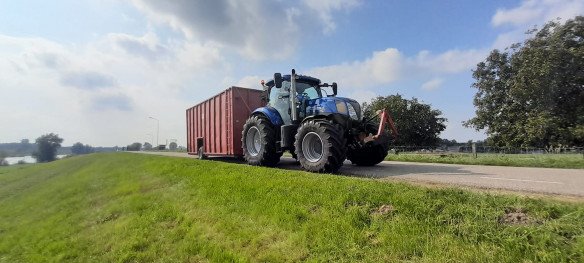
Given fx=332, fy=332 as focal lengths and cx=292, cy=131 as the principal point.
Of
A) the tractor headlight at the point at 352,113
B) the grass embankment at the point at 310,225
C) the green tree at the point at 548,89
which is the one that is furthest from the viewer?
the green tree at the point at 548,89

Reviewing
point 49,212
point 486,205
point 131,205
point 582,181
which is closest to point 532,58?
point 582,181

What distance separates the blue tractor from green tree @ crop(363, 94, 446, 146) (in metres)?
37.0

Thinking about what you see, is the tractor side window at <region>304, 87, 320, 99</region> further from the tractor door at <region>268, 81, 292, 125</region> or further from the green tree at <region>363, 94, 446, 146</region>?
the green tree at <region>363, 94, 446, 146</region>

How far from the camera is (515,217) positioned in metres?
3.61

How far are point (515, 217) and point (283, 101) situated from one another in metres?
7.30

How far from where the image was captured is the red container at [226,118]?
12.2 metres

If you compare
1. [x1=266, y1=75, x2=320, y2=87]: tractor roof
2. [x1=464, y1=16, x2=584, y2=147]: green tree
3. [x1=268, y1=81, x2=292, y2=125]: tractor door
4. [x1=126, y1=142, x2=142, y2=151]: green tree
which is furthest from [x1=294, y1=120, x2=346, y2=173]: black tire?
[x1=126, y1=142, x2=142, y2=151]: green tree

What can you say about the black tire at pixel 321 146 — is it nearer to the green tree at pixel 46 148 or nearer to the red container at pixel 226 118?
the red container at pixel 226 118

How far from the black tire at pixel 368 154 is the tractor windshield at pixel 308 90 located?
1.98 meters

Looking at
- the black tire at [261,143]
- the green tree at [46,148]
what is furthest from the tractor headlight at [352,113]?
the green tree at [46,148]

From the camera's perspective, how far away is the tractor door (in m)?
9.96

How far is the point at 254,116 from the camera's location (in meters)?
10.7

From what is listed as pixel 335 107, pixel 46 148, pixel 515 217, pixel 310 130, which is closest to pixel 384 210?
pixel 515 217

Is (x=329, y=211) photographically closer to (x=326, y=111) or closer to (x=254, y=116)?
(x=326, y=111)
